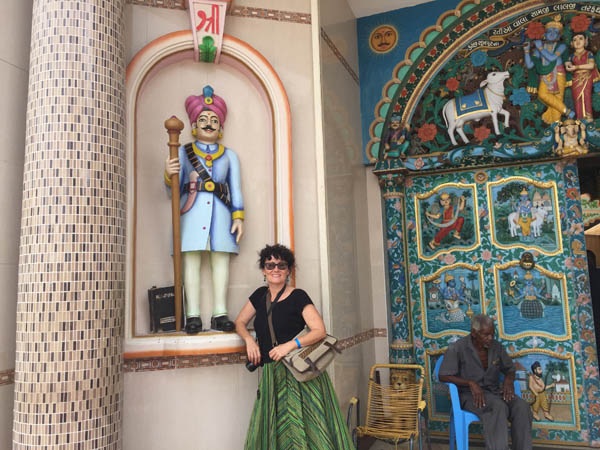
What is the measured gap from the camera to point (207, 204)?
3.79 m

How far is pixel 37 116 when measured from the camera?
305 centimetres

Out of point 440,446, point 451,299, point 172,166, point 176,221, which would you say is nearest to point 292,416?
point 176,221

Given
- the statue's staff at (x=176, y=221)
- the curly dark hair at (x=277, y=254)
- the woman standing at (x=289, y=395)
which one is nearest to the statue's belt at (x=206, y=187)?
the statue's staff at (x=176, y=221)

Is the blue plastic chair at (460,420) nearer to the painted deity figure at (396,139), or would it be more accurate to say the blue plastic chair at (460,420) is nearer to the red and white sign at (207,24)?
the painted deity figure at (396,139)

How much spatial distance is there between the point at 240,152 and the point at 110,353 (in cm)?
191

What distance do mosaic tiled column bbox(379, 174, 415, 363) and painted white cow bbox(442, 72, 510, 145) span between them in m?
0.78

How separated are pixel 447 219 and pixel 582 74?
74.6 inches

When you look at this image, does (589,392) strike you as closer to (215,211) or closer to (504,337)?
(504,337)

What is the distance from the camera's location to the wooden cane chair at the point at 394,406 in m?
4.22

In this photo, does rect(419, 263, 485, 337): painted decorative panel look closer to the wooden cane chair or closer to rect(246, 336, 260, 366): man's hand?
the wooden cane chair

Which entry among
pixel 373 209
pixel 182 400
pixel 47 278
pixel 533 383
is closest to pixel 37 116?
pixel 47 278

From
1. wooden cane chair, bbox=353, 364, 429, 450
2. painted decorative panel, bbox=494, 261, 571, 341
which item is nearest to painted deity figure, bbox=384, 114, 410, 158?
painted decorative panel, bbox=494, 261, 571, 341

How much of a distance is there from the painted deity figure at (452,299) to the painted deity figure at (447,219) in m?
0.40

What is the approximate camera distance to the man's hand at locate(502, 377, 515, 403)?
4.18m
